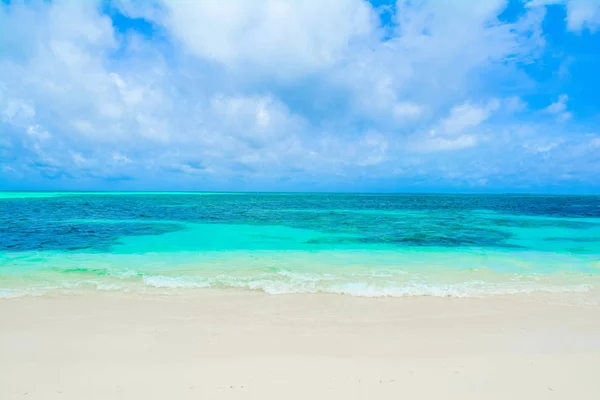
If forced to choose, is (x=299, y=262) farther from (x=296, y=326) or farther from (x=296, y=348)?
(x=296, y=348)

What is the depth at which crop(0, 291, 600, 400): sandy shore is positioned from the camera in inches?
156

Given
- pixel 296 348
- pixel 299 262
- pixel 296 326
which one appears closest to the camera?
pixel 296 348

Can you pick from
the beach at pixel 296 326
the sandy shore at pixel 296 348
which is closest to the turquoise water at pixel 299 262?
the beach at pixel 296 326

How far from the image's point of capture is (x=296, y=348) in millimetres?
4977

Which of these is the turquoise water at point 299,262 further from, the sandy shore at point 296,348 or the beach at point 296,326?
the sandy shore at point 296,348

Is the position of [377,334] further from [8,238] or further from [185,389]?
[8,238]

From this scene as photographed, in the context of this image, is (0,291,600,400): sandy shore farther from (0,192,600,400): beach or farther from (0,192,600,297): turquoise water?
(0,192,600,297): turquoise water

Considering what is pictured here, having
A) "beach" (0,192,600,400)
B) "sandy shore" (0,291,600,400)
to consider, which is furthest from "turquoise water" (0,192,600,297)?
"sandy shore" (0,291,600,400)

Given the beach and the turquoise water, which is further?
the turquoise water

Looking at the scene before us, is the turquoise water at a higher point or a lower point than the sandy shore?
lower

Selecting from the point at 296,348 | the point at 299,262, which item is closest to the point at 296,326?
the point at 296,348

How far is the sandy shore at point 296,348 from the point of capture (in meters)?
3.95

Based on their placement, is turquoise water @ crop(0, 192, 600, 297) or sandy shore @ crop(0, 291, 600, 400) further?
turquoise water @ crop(0, 192, 600, 297)

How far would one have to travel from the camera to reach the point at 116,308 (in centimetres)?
677
